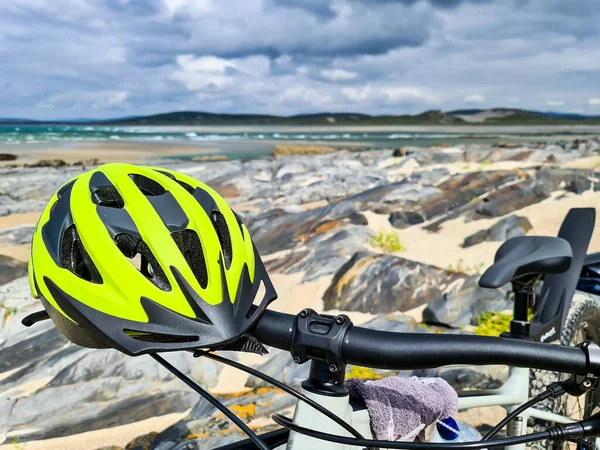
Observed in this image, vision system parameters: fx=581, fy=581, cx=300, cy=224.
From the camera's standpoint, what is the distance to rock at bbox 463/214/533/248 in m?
10.3

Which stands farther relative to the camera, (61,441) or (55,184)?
(55,184)

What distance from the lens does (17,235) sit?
12.6 meters

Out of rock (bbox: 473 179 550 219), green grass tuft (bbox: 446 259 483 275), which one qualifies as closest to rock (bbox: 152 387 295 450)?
green grass tuft (bbox: 446 259 483 275)

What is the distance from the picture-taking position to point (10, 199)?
19609mm

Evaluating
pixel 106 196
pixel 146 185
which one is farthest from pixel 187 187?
pixel 106 196

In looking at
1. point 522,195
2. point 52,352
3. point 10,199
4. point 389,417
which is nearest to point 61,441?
point 52,352

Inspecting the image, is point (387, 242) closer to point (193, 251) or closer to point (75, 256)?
point (193, 251)

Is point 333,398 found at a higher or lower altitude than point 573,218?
lower

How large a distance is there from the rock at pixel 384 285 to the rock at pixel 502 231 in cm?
261

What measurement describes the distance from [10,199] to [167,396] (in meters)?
17.0

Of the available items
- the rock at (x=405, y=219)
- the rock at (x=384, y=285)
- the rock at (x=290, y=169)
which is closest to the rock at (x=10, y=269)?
the rock at (x=384, y=285)

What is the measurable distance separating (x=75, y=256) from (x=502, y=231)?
9.80 metres

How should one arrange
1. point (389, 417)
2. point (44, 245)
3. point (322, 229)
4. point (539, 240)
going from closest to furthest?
1. point (44, 245)
2. point (389, 417)
3. point (539, 240)
4. point (322, 229)

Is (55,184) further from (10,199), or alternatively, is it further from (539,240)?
Answer: (539,240)
